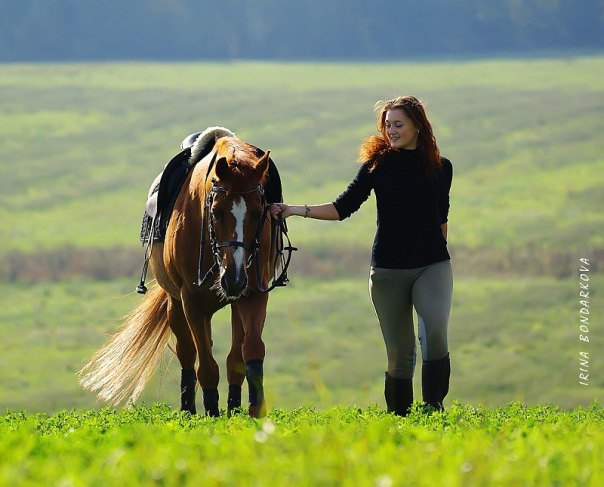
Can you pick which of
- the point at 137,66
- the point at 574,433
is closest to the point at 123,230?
the point at 137,66

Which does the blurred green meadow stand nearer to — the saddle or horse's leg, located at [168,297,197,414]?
horse's leg, located at [168,297,197,414]

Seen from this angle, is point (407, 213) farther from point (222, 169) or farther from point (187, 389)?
point (187, 389)

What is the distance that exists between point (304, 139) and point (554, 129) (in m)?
14.7

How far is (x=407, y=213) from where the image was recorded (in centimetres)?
897

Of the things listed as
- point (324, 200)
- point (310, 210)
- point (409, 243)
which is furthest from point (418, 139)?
point (324, 200)

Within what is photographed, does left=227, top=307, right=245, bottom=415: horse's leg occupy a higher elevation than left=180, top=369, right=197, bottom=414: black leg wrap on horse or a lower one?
higher

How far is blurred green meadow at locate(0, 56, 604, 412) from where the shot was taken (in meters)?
51.8

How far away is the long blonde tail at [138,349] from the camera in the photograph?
39.7ft

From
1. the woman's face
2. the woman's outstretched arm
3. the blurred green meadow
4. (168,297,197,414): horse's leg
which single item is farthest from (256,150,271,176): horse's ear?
the blurred green meadow

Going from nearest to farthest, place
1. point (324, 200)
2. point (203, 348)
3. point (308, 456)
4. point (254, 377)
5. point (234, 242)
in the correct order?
point (308, 456)
point (234, 242)
point (254, 377)
point (203, 348)
point (324, 200)

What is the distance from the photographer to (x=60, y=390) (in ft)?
161

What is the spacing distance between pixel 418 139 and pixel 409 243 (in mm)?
694

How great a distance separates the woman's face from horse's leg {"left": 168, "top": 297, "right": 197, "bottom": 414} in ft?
10.4

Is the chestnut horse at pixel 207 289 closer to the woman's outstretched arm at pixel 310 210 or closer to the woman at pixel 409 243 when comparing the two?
the woman's outstretched arm at pixel 310 210
